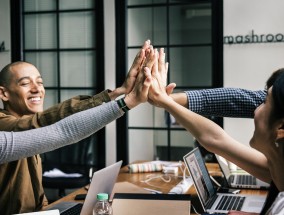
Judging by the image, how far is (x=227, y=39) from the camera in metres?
4.55

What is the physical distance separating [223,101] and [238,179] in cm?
83

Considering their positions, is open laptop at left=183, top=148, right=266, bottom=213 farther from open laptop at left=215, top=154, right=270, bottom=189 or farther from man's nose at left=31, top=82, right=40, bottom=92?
man's nose at left=31, top=82, right=40, bottom=92

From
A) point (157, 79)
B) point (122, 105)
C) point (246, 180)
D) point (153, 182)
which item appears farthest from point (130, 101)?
point (246, 180)

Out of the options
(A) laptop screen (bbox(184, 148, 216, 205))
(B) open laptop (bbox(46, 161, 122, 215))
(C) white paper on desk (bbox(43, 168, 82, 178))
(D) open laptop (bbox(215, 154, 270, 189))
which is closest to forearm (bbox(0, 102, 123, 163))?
(B) open laptop (bbox(46, 161, 122, 215))

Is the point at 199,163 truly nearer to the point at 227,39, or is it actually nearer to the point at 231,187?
the point at 231,187

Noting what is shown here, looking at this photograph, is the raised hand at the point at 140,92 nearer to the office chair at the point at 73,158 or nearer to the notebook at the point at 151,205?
the notebook at the point at 151,205

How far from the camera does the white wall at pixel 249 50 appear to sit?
4.43 m

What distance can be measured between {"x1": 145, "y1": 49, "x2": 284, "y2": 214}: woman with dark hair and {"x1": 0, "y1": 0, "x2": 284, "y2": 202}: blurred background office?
258 centimetres

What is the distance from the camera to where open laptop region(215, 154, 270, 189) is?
2666 mm

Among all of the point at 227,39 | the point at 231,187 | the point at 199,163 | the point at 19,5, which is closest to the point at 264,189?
the point at 231,187

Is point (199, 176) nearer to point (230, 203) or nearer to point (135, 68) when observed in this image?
point (230, 203)

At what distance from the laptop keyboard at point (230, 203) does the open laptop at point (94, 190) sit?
0.57m

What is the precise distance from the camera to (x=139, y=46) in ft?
16.5

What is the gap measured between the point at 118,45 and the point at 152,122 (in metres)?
0.97
